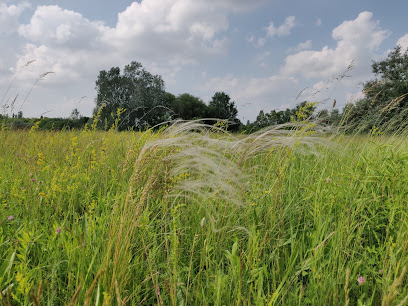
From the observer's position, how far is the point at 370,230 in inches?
82.0

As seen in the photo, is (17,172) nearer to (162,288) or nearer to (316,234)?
(162,288)

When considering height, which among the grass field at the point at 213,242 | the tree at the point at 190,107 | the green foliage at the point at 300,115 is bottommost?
the grass field at the point at 213,242

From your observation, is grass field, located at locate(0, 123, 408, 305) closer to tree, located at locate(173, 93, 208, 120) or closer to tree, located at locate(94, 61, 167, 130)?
tree, located at locate(94, 61, 167, 130)

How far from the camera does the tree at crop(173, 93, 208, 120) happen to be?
180ft

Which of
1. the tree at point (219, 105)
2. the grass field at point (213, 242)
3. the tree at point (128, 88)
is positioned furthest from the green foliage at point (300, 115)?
the tree at point (219, 105)

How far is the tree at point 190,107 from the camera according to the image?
5491 cm

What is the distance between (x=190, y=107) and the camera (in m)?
58.9

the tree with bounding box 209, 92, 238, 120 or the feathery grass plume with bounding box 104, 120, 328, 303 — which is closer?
the feathery grass plume with bounding box 104, 120, 328, 303

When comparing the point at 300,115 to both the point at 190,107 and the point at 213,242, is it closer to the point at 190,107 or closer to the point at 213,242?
the point at 213,242

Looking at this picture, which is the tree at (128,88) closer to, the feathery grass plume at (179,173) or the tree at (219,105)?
the tree at (219,105)

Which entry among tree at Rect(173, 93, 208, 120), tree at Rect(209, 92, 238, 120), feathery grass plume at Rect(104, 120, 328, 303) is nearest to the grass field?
feathery grass plume at Rect(104, 120, 328, 303)

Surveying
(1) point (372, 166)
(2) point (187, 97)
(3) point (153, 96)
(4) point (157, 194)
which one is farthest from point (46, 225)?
(2) point (187, 97)

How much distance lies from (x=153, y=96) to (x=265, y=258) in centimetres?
4063

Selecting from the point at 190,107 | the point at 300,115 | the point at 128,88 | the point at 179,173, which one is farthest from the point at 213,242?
the point at 190,107
